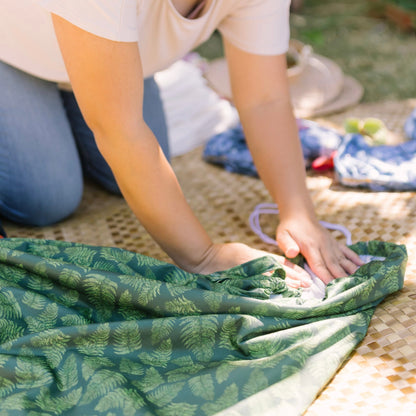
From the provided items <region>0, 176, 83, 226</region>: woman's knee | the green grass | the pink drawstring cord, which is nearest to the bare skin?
the pink drawstring cord

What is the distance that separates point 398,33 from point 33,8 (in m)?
2.17

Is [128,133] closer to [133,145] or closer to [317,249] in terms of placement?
[133,145]

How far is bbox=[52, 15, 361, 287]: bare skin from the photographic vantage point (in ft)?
3.19

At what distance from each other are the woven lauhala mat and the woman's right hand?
160 millimetres

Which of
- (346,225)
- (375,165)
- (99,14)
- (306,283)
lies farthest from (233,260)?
(375,165)

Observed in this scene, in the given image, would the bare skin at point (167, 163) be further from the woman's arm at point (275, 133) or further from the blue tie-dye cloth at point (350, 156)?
the blue tie-dye cloth at point (350, 156)

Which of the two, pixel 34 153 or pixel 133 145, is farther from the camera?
pixel 34 153

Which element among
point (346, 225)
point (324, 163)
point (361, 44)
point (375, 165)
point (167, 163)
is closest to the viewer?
point (167, 163)

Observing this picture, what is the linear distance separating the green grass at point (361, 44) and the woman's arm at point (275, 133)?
95cm

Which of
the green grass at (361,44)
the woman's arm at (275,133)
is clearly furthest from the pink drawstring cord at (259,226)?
the green grass at (361,44)

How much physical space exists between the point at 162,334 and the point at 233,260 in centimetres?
23

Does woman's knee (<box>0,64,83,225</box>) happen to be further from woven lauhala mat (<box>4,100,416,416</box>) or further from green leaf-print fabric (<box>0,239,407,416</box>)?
green leaf-print fabric (<box>0,239,407,416</box>)

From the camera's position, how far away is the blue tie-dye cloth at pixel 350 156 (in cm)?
148

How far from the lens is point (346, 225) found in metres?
1.38
